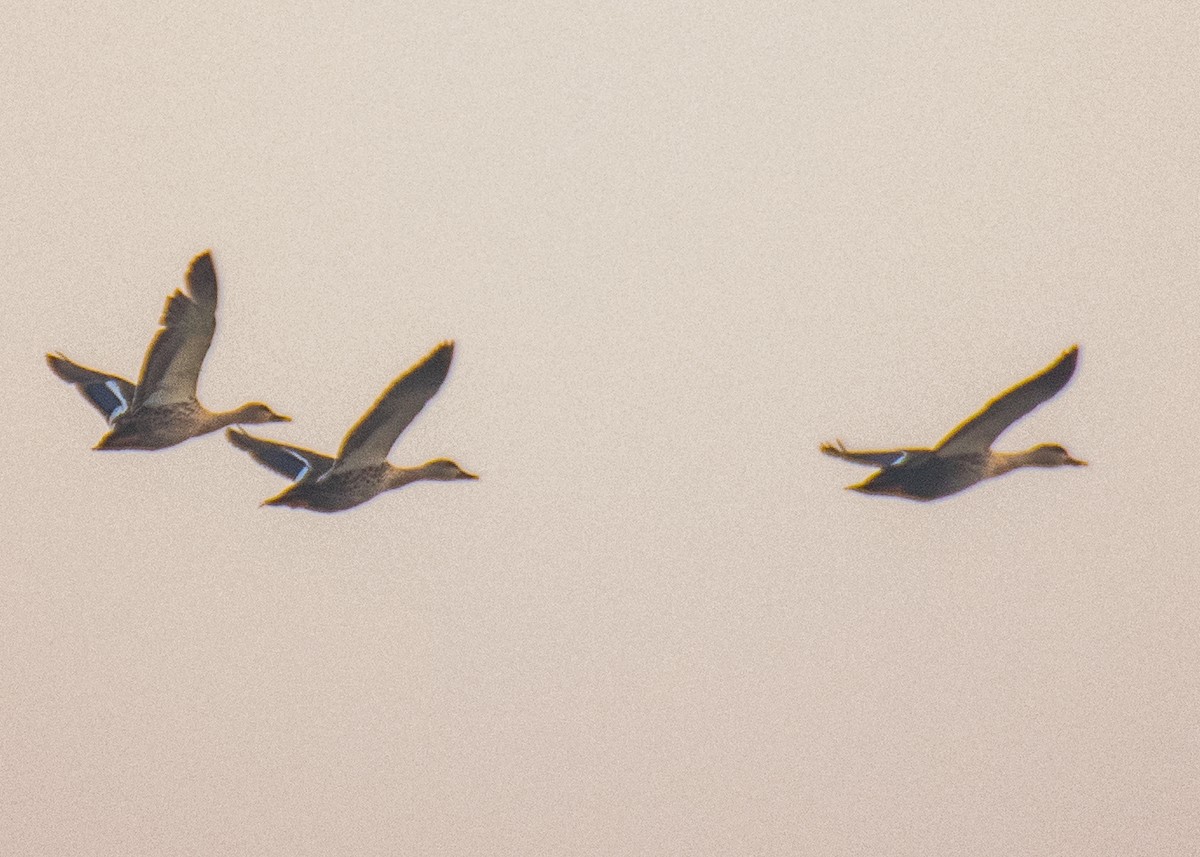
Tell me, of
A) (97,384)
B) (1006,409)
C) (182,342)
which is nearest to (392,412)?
(182,342)

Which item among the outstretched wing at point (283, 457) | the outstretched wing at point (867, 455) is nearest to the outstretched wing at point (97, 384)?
the outstretched wing at point (283, 457)

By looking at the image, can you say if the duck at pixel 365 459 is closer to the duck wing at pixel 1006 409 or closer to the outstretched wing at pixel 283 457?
the outstretched wing at pixel 283 457

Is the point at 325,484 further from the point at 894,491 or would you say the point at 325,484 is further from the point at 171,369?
the point at 894,491

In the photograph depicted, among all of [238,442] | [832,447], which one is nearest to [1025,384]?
[832,447]

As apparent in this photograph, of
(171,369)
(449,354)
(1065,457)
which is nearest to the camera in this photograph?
(449,354)

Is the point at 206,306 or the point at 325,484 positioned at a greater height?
the point at 206,306
